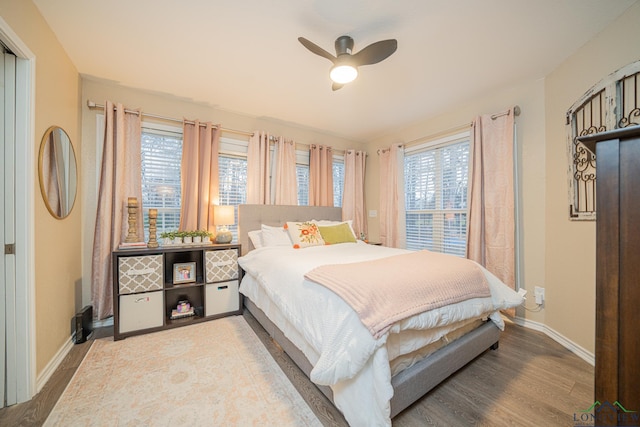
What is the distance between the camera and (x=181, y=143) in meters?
2.99

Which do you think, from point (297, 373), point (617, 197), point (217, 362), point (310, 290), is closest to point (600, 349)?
point (617, 197)

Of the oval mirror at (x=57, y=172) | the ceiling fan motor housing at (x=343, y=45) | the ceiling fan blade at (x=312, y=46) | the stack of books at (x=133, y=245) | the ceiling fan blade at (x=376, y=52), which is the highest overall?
the ceiling fan motor housing at (x=343, y=45)

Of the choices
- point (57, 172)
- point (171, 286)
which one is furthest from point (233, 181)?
point (57, 172)

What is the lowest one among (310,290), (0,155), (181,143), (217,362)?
(217,362)

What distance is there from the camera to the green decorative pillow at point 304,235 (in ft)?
9.70

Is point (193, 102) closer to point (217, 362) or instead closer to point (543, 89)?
point (217, 362)

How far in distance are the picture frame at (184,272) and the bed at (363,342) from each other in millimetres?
867

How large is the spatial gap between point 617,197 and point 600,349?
1.36 feet

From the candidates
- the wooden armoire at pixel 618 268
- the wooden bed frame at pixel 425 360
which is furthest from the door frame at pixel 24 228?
the wooden armoire at pixel 618 268

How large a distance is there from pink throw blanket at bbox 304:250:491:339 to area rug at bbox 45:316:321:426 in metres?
0.76

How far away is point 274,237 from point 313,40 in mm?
2067

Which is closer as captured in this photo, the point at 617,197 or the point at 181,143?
the point at 617,197

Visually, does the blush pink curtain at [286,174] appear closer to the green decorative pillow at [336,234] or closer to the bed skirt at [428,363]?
the green decorative pillow at [336,234]

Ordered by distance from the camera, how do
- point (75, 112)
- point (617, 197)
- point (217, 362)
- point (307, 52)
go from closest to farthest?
1. point (617, 197)
2. point (217, 362)
3. point (307, 52)
4. point (75, 112)
